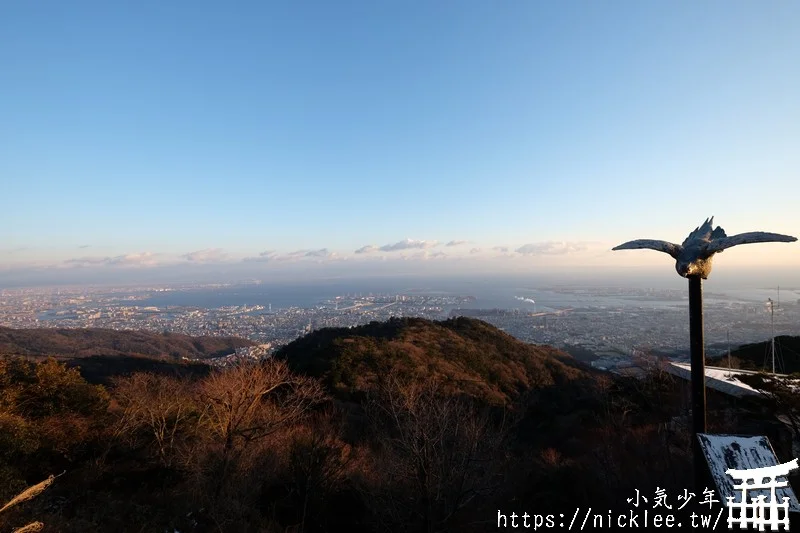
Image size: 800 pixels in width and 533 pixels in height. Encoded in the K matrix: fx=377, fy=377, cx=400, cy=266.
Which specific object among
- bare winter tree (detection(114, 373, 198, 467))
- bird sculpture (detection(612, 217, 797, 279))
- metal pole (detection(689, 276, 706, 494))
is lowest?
bare winter tree (detection(114, 373, 198, 467))

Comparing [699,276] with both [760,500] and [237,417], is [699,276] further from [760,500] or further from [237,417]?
[237,417]

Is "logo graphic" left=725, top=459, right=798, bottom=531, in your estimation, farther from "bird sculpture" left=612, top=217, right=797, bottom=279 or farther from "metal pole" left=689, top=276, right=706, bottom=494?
"bird sculpture" left=612, top=217, right=797, bottom=279

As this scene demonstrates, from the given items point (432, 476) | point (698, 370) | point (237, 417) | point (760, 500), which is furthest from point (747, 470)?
point (237, 417)

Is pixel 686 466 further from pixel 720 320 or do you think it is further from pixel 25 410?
pixel 720 320

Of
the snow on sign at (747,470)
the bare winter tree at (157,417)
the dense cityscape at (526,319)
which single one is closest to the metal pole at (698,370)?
the snow on sign at (747,470)

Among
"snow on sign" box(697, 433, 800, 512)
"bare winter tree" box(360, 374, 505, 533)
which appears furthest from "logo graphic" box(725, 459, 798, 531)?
"bare winter tree" box(360, 374, 505, 533)

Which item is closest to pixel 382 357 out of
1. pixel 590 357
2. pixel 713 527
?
pixel 713 527

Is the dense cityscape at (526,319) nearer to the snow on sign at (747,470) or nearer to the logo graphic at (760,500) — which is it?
the snow on sign at (747,470)
